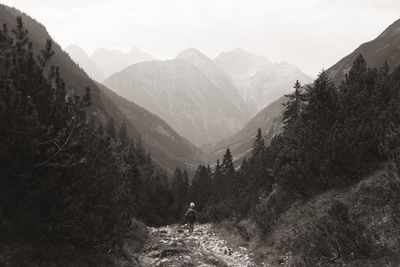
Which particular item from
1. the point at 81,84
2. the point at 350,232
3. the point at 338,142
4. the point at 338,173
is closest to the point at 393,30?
the point at 81,84

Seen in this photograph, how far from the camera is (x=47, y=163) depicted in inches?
344

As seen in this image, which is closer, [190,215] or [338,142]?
[338,142]

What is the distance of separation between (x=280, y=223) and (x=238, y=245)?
2.05 metres

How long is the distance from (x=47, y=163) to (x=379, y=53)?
13404 cm

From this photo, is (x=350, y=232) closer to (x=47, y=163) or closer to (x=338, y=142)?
(x=338, y=142)

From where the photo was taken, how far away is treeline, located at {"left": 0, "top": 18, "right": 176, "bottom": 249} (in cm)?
802

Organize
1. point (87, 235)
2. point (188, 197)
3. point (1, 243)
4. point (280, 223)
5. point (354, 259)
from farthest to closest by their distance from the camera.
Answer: point (188, 197)
point (280, 223)
point (87, 235)
point (354, 259)
point (1, 243)

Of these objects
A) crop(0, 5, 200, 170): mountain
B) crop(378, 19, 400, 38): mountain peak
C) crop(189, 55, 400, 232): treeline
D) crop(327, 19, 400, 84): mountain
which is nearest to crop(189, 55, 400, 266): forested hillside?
crop(189, 55, 400, 232): treeline

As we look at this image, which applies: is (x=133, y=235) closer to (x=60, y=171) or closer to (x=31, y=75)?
(x=60, y=171)

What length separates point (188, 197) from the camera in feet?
140

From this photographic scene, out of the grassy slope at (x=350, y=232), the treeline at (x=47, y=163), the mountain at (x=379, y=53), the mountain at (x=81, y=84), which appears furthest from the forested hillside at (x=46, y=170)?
the mountain at (x=379, y=53)

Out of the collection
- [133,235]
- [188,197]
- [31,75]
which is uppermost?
[31,75]

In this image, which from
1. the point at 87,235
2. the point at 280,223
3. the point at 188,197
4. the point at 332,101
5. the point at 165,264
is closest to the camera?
the point at 87,235

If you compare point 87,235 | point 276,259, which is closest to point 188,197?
point 276,259
